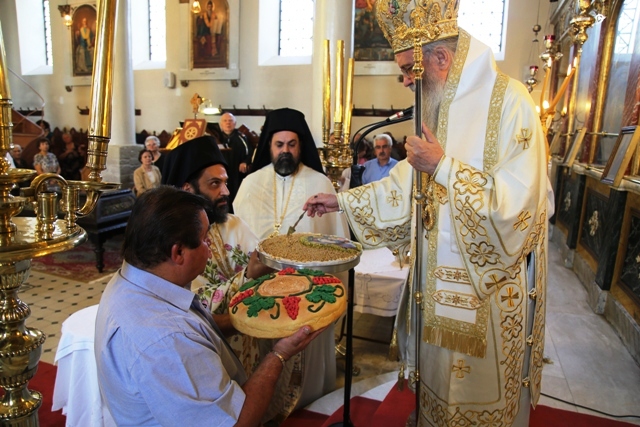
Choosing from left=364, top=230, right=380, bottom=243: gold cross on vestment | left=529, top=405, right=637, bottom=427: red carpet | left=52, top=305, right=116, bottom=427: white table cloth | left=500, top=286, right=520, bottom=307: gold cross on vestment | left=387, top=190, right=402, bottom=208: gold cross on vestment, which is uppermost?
left=387, top=190, right=402, bottom=208: gold cross on vestment

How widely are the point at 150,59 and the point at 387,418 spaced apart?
14302 millimetres

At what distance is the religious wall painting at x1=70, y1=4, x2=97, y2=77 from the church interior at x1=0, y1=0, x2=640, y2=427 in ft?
0.15

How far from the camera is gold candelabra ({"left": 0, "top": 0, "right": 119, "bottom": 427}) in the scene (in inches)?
36.5

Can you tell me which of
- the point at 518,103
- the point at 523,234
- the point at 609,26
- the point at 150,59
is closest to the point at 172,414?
the point at 523,234

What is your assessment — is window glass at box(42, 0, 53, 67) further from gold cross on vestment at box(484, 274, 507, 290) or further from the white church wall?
gold cross on vestment at box(484, 274, 507, 290)

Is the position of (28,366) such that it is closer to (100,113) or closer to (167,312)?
(167,312)

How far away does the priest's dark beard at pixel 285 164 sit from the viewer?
11.7 ft

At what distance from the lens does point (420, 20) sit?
70.1 inches

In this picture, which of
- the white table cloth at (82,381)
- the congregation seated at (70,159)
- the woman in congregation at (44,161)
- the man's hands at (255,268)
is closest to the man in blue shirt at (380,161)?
the man's hands at (255,268)

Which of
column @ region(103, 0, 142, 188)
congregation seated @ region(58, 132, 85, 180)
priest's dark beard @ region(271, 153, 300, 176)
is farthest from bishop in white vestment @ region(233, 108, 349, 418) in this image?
congregation seated @ region(58, 132, 85, 180)

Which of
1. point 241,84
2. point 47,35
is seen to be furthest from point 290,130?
point 47,35

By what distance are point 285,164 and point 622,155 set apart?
336 centimetres

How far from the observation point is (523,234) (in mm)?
1663

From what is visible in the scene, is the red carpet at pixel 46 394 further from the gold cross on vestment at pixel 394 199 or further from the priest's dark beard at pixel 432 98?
the priest's dark beard at pixel 432 98
